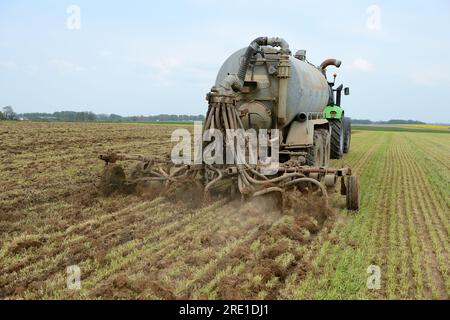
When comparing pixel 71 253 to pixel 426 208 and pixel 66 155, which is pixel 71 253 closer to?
pixel 426 208

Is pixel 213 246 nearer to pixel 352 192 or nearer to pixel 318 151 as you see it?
pixel 352 192

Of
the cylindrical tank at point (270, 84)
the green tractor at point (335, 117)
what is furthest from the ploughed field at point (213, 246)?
the green tractor at point (335, 117)

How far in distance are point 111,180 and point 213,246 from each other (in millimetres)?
3146

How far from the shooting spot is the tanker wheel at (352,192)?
6.82 meters

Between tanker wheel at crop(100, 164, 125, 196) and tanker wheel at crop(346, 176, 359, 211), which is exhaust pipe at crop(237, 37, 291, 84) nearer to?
tanker wheel at crop(346, 176, 359, 211)

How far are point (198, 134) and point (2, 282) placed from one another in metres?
4.52

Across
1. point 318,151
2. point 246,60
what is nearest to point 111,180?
point 246,60

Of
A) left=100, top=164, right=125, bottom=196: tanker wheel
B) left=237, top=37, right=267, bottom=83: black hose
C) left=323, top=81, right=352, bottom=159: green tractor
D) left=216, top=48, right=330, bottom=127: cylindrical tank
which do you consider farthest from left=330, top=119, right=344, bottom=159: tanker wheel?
left=100, top=164, right=125, bottom=196: tanker wheel

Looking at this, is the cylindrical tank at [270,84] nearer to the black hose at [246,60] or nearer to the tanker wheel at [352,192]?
the black hose at [246,60]

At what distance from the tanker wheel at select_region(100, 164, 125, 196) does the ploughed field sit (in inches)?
8.8

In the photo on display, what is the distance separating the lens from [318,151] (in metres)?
9.61

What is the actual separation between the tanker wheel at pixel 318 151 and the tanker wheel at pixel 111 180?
3.89m

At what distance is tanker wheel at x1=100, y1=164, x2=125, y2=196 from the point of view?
7.36 m

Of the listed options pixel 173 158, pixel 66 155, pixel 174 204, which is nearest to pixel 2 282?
pixel 174 204
